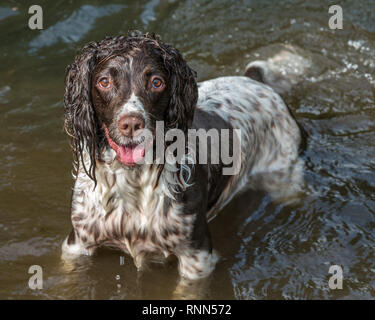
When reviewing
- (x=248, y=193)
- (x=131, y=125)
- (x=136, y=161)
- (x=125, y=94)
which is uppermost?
(x=125, y=94)

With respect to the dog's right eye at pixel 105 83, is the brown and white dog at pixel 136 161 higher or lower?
lower

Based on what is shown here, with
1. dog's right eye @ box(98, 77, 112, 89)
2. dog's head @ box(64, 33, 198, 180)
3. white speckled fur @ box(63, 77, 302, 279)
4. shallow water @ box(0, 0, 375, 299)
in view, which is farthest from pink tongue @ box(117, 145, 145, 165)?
shallow water @ box(0, 0, 375, 299)

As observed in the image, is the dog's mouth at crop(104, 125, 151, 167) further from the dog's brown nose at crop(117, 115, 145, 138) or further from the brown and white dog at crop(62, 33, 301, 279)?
the dog's brown nose at crop(117, 115, 145, 138)

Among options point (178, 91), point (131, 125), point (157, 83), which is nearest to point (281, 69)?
point (178, 91)

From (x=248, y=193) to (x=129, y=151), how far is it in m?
1.95

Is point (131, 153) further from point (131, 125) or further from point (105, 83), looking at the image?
point (105, 83)

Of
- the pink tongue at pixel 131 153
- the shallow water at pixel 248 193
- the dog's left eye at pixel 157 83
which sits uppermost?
the dog's left eye at pixel 157 83

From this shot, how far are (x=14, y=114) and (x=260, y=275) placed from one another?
314cm

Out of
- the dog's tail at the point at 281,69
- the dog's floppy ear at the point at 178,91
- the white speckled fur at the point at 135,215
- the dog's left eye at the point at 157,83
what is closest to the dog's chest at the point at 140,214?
Result: the white speckled fur at the point at 135,215

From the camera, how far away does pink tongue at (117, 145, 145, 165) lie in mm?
3396

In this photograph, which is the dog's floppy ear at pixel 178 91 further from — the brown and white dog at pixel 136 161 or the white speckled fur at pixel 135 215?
the white speckled fur at pixel 135 215

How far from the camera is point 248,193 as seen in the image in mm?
5109

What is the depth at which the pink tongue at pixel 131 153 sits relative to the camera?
11.1ft
